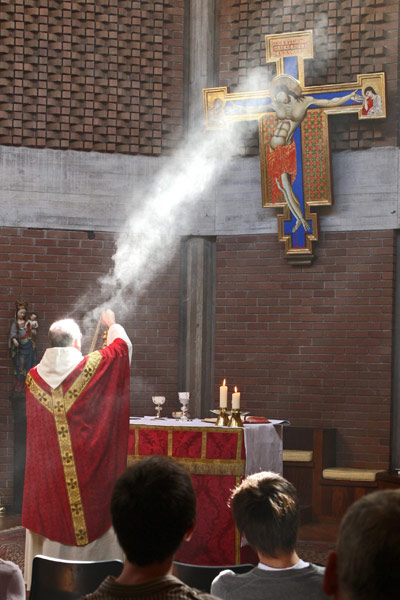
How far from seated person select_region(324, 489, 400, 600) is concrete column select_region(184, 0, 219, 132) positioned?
7818 millimetres

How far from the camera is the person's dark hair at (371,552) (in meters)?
1.18

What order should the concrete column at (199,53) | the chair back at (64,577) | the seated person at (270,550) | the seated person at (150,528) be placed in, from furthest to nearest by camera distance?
1. the concrete column at (199,53)
2. the chair back at (64,577)
3. the seated person at (270,550)
4. the seated person at (150,528)

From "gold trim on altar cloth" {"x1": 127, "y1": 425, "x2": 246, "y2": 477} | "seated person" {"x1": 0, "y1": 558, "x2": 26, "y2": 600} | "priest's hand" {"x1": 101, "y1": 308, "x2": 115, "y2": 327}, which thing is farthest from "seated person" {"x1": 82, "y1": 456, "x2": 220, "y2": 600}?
"gold trim on altar cloth" {"x1": 127, "y1": 425, "x2": 246, "y2": 477}

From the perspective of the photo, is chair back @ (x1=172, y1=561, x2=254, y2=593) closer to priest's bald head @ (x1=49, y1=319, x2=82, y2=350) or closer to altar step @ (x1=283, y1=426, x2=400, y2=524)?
priest's bald head @ (x1=49, y1=319, x2=82, y2=350)

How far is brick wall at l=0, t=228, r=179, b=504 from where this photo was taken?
328 inches

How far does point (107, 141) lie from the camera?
866 centimetres

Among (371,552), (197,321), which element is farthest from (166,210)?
(371,552)

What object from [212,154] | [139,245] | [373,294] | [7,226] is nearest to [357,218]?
[373,294]

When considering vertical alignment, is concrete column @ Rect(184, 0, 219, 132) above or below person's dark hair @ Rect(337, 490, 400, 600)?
above

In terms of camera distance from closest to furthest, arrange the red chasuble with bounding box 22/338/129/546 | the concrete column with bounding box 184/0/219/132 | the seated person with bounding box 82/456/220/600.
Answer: the seated person with bounding box 82/456/220/600 < the red chasuble with bounding box 22/338/129/546 < the concrete column with bounding box 184/0/219/132

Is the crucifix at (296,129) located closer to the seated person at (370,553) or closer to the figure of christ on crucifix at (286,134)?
the figure of christ on crucifix at (286,134)

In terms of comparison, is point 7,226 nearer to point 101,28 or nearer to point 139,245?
point 139,245

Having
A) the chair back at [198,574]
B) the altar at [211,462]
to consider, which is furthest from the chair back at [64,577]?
the altar at [211,462]

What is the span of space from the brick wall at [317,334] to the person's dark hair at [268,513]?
558cm
